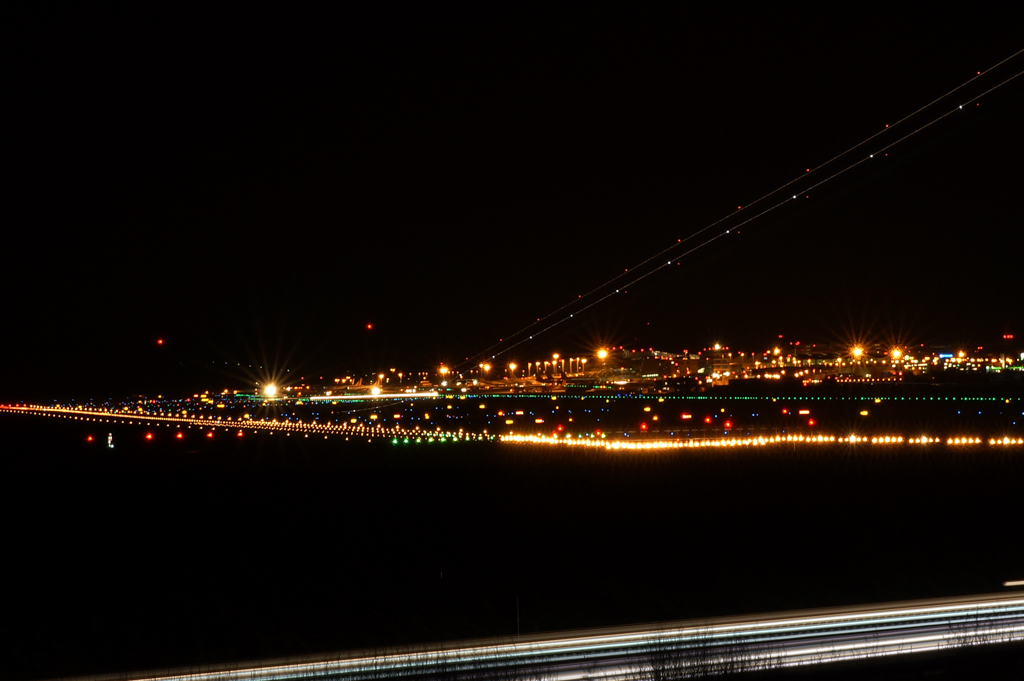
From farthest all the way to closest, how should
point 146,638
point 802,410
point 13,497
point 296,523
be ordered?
point 802,410 < point 13,497 < point 296,523 < point 146,638

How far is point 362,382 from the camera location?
89.0m

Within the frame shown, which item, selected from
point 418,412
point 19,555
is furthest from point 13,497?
point 418,412

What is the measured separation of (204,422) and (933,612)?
46.0m

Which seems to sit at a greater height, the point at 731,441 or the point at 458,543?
the point at 731,441

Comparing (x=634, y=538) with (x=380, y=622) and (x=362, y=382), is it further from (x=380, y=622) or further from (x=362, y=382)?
(x=362, y=382)

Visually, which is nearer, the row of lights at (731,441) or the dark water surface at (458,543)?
the dark water surface at (458,543)

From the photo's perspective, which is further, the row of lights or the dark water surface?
the row of lights

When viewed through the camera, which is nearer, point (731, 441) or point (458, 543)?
point (458, 543)

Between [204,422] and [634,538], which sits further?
[204,422]

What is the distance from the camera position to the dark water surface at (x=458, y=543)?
1441cm

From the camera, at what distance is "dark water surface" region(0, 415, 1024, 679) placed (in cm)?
1441

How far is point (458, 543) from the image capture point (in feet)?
65.0

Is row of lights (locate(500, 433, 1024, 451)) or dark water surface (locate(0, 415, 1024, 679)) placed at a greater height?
row of lights (locate(500, 433, 1024, 451))

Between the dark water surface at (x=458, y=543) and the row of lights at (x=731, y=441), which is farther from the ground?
the row of lights at (x=731, y=441)
